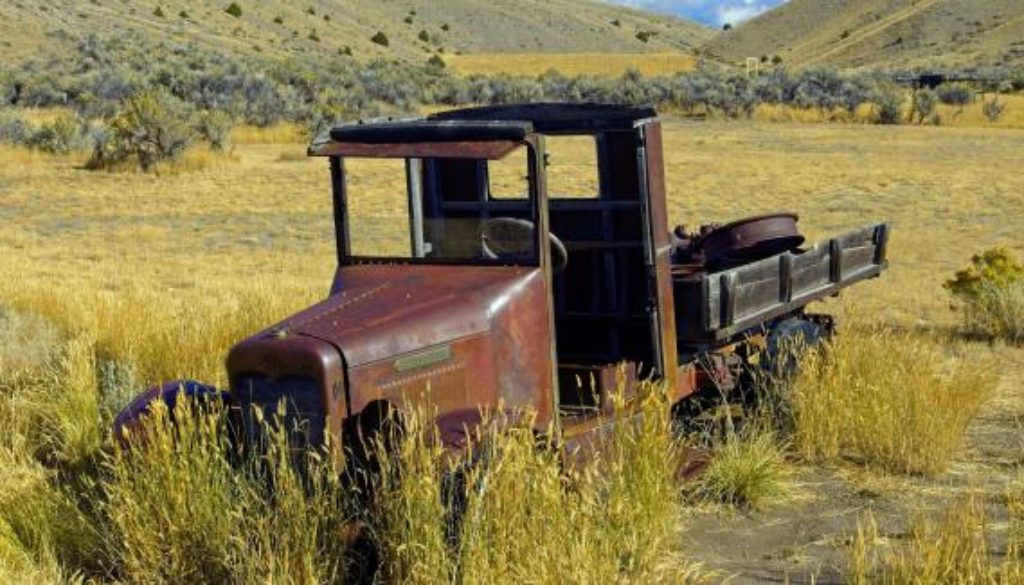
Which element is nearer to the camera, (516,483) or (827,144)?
(516,483)

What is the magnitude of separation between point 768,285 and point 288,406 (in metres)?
3.60

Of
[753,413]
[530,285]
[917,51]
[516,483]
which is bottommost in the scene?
[753,413]

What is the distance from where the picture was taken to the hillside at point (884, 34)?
80.7 metres

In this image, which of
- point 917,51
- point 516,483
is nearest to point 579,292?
point 516,483

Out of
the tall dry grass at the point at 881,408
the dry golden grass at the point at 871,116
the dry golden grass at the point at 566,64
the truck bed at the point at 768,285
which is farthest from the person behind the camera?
the dry golden grass at the point at 566,64

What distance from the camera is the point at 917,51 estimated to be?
89000 millimetres

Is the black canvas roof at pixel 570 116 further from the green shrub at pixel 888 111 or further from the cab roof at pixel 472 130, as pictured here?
the green shrub at pixel 888 111

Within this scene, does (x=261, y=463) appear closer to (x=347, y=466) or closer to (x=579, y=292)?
(x=347, y=466)

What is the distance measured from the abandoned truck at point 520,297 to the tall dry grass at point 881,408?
56 centimetres

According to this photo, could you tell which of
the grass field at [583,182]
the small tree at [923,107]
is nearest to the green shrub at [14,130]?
the grass field at [583,182]

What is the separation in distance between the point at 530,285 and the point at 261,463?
59.5 inches

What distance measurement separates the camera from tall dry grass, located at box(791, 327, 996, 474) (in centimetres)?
708

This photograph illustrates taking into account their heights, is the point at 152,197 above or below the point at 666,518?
above

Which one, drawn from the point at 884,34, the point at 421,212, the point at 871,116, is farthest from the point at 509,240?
the point at 884,34
